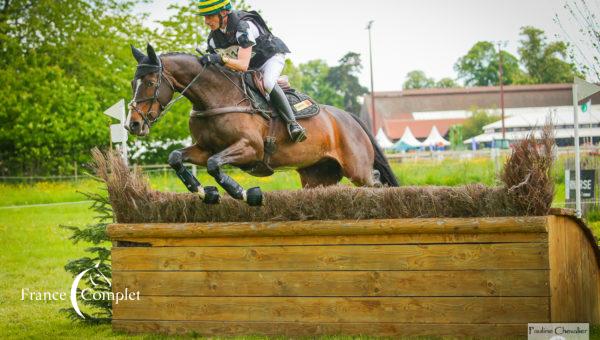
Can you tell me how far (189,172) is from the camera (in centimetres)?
486

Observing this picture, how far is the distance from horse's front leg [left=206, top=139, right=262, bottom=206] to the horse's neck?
38 centimetres

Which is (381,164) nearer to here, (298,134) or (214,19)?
(298,134)

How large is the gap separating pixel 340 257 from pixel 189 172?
1.34 metres

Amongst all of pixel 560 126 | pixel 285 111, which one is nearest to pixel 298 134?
pixel 285 111

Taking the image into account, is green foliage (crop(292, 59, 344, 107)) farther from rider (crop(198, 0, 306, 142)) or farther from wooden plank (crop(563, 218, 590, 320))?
wooden plank (crop(563, 218, 590, 320))

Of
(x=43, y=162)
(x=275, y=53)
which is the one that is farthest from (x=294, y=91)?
(x=43, y=162)

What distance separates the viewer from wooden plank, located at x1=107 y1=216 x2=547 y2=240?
3.89 meters

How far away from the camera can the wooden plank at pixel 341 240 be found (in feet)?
12.9

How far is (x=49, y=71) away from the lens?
2153 cm

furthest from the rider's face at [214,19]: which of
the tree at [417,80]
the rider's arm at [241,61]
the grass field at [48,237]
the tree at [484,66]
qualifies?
the tree at [417,80]

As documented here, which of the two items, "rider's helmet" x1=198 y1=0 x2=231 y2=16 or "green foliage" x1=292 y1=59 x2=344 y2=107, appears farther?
"green foliage" x1=292 y1=59 x2=344 y2=107

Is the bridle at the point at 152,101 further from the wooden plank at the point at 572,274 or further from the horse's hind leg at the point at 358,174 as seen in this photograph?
the wooden plank at the point at 572,274

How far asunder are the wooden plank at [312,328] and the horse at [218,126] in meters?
0.79

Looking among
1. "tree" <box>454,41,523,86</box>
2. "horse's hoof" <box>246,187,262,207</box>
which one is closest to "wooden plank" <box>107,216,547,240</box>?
"horse's hoof" <box>246,187,262,207</box>
